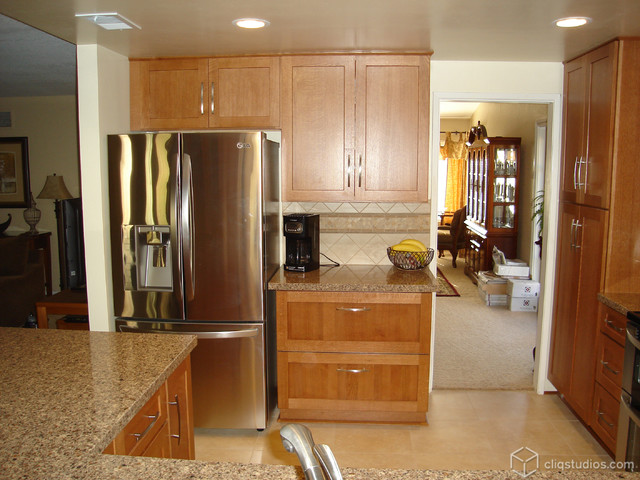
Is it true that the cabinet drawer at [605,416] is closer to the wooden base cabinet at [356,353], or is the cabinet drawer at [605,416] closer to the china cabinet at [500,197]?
the wooden base cabinet at [356,353]

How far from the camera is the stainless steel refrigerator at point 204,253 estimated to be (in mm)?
2885

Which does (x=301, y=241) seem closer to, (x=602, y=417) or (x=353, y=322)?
(x=353, y=322)

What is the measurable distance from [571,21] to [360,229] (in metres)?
1.72

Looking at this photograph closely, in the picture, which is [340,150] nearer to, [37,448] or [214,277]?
[214,277]

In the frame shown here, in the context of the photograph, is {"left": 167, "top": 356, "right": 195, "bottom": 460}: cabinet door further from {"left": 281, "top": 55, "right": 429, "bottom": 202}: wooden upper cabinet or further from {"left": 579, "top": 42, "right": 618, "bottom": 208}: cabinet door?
{"left": 579, "top": 42, "right": 618, "bottom": 208}: cabinet door

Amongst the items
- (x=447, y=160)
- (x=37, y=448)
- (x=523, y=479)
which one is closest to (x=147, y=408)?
(x=37, y=448)

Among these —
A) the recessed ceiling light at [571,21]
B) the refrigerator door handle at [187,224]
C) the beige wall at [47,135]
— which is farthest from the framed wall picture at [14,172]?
the recessed ceiling light at [571,21]

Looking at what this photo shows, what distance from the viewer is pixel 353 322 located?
3.05 metres

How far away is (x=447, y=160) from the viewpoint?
400 inches

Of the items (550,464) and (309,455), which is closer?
(309,455)

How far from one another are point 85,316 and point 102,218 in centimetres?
74

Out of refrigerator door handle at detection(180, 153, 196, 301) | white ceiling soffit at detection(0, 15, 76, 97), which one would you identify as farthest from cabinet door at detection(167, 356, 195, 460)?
white ceiling soffit at detection(0, 15, 76, 97)

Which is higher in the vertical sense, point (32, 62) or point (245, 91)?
point (32, 62)

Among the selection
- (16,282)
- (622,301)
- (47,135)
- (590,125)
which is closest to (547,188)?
(590,125)
